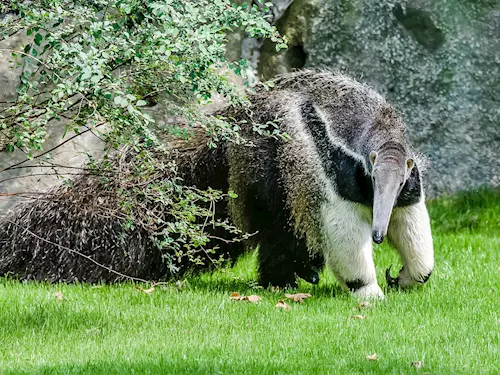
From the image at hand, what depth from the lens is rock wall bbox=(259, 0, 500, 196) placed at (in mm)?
10836

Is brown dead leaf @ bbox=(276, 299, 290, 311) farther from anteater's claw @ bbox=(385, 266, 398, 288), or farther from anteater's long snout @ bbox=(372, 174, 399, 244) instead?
anteater's claw @ bbox=(385, 266, 398, 288)

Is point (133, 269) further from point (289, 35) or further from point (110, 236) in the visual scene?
point (289, 35)

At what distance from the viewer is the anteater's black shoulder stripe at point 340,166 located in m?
7.02

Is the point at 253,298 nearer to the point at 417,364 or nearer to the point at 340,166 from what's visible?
the point at 340,166

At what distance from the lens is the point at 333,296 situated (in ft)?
24.3

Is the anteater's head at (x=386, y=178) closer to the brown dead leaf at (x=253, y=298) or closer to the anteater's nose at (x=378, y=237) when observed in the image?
the anteater's nose at (x=378, y=237)

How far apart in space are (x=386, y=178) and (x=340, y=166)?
26.3 inches

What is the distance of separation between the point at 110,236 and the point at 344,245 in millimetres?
2173

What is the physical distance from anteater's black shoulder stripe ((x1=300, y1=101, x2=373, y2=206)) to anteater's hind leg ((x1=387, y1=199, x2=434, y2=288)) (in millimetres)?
359

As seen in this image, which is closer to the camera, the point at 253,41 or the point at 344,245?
the point at 344,245

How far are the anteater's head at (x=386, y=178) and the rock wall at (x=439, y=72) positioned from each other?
408 centimetres

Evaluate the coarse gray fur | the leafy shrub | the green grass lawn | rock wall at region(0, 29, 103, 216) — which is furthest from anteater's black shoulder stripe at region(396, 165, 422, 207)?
rock wall at region(0, 29, 103, 216)

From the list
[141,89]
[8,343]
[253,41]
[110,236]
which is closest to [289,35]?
[253,41]

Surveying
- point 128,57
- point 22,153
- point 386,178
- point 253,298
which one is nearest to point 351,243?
point 386,178
